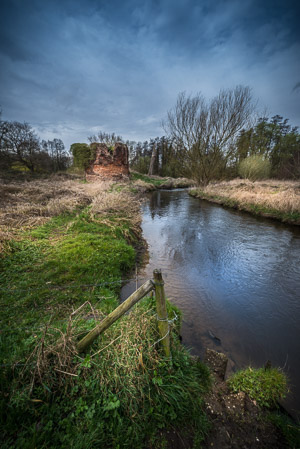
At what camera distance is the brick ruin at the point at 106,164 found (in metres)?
21.2

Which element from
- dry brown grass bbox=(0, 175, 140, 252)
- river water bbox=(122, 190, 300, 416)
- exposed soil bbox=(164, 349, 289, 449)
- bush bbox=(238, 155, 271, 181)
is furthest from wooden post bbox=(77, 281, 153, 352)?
bush bbox=(238, 155, 271, 181)

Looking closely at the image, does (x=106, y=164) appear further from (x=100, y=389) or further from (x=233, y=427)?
(x=233, y=427)

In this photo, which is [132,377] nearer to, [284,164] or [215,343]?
[215,343]

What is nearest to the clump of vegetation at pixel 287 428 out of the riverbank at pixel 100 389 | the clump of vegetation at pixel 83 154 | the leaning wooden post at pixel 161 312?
the riverbank at pixel 100 389

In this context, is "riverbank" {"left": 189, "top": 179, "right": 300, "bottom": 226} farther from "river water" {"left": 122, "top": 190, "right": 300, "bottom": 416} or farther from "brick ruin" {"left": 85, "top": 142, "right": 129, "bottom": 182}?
"brick ruin" {"left": 85, "top": 142, "right": 129, "bottom": 182}

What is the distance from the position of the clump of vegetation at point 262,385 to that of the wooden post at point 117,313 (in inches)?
72.7

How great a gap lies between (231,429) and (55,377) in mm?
1967

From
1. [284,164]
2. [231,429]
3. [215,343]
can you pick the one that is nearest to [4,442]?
Result: [231,429]

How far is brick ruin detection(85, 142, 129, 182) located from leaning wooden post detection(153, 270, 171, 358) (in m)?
21.0

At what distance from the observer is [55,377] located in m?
1.87

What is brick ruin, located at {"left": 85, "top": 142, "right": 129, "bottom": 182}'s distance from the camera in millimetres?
21172

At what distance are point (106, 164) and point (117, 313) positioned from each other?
2183cm

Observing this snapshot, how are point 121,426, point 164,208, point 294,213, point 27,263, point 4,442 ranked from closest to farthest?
point 4,442, point 121,426, point 27,263, point 294,213, point 164,208

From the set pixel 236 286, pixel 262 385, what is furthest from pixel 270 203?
pixel 262 385
